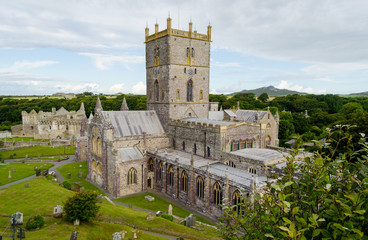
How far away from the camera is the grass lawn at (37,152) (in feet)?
202

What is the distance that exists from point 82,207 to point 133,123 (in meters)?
16.9

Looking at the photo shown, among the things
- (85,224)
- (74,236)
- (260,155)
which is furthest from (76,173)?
(260,155)

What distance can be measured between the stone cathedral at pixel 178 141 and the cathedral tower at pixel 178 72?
154 millimetres

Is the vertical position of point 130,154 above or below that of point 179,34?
below

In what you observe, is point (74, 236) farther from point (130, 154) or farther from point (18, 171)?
point (18, 171)

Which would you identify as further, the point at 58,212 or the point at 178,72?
the point at 178,72

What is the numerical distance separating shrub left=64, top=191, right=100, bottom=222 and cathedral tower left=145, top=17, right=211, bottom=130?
18.5 meters

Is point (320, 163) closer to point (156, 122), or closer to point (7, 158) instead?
point (156, 122)

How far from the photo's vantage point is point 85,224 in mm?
24250

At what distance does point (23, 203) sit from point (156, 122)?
2070 cm

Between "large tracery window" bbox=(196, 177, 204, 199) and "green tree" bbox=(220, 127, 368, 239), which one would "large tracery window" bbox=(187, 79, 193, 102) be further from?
"green tree" bbox=(220, 127, 368, 239)

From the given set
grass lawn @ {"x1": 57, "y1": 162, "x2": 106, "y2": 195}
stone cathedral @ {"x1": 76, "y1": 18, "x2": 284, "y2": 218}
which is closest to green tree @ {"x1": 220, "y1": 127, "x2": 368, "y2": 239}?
stone cathedral @ {"x1": 76, "y1": 18, "x2": 284, "y2": 218}

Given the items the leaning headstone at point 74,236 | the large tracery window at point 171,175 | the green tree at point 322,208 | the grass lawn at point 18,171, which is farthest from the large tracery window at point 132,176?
the green tree at point 322,208

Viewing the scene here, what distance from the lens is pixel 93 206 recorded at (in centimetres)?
2383
